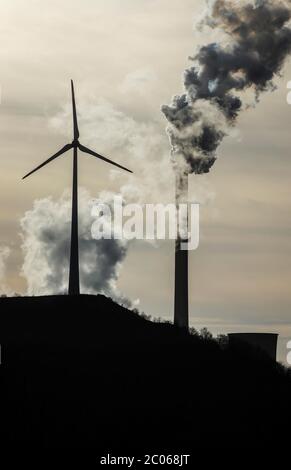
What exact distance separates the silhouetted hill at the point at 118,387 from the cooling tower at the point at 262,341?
671 centimetres

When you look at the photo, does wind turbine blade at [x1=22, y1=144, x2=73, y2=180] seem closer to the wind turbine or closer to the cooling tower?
the wind turbine

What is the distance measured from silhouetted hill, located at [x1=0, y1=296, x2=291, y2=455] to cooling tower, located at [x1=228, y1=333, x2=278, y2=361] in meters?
6.71

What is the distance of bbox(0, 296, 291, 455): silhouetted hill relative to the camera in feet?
389

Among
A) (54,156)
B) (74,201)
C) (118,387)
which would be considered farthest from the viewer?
(54,156)

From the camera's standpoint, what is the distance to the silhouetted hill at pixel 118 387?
118 metres

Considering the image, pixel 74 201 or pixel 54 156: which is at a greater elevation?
pixel 54 156

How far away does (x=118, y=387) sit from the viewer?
125 m

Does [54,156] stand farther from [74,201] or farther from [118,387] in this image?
[118,387]

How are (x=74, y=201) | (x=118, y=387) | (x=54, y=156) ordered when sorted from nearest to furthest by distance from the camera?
(x=118, y=387), (x=74, y=201), (x=54, y=156)

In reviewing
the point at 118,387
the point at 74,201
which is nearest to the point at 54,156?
the point at 74,201

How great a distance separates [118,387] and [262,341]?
24727 mm

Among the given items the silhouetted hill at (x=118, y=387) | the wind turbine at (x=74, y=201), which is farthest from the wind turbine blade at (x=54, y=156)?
the silhouetted hill at (x=118, y=387)

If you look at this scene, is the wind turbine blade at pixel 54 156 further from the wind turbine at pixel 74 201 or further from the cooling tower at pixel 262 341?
the cooling tower at pixel 262 341

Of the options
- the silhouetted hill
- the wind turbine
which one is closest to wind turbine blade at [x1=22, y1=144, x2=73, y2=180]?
the wind turbine
